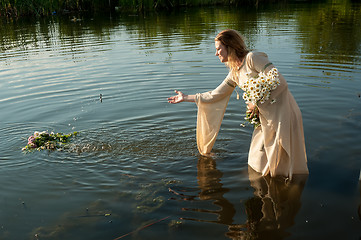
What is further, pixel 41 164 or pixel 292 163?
pixel 41 164

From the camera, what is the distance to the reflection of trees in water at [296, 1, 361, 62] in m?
A: 15.4

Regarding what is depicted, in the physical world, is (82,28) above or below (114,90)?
above

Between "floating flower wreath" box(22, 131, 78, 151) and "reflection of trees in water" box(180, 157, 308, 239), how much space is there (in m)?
3.46

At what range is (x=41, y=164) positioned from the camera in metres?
7.52

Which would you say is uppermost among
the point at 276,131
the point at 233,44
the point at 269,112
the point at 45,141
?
the point at 233,44

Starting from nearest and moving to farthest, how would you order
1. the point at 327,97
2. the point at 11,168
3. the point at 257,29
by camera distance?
the point at 11,168
the point at 327,97
the point at 257,29

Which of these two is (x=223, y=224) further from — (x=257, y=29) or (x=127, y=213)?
(x=257, y=29)

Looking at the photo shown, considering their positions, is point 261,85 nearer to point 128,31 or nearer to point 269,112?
point 269,112

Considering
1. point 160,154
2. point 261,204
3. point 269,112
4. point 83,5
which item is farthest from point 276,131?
point 83,5

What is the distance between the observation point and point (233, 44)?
19.0ft

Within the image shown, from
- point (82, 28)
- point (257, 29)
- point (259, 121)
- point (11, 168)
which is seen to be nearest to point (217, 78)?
point (259, 121)

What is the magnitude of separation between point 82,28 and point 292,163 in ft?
79.9

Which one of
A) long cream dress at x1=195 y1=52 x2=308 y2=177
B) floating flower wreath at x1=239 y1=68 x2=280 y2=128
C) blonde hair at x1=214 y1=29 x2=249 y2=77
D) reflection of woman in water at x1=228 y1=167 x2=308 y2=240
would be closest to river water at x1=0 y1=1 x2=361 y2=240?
reflection of woman in water at x1=228 y1=167 x2=308 y2=240

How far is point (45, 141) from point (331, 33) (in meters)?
16.3
